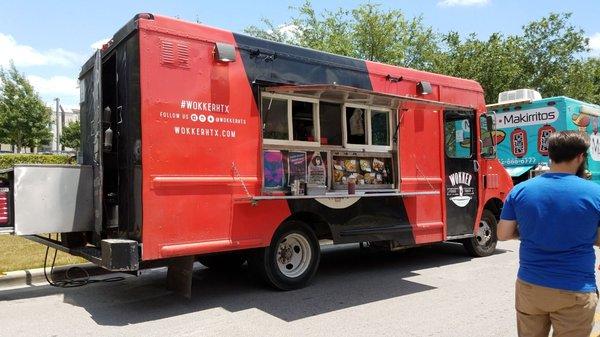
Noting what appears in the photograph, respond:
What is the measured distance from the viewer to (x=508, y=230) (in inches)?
119

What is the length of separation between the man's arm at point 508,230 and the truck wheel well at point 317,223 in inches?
138

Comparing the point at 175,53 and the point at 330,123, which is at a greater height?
the point at 175,53

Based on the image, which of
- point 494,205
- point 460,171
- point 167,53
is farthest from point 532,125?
point 167,53

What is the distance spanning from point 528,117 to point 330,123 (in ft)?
25.3

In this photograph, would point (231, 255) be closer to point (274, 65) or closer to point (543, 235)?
point (274, 65)

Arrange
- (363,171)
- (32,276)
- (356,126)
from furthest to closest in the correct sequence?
(363,171) → (356,126) → (32,276)

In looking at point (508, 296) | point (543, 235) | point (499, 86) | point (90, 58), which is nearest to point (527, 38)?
point (499, 86)

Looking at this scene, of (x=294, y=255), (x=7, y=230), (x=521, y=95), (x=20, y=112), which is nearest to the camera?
(x=7, y=230)

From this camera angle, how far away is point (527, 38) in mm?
20797

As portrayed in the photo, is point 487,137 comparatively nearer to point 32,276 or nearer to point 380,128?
point 380,128

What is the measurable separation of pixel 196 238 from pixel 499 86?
1664 centimetres

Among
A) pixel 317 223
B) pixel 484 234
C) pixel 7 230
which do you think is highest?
pixel 7 230

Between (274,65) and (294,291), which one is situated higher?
(274,65)

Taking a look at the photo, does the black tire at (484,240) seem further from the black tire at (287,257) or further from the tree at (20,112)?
the tree at (20,112)
